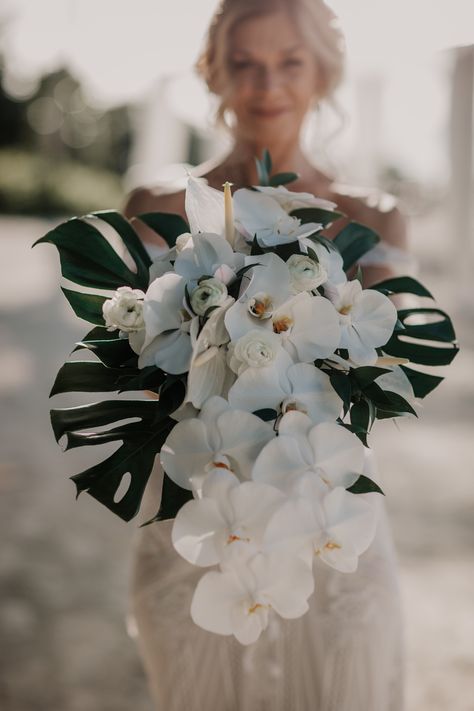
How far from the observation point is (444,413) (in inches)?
183

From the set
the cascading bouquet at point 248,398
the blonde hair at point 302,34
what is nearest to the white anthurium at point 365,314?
the cascading bouquet at point 248,398

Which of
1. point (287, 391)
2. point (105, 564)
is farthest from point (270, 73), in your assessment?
point (105, 564)

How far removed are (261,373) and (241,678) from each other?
0.77 m

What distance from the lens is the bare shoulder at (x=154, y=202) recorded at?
1.79m

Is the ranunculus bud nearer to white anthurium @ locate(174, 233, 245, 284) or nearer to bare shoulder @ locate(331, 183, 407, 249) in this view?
white anthurium @ locate(174, 233, 245, 284)

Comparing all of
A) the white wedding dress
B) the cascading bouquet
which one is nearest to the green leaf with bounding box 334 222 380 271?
the cascading bouquet

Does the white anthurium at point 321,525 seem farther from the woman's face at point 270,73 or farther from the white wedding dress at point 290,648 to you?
the woman's face at point 270,73

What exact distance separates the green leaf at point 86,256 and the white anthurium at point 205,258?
19 cm

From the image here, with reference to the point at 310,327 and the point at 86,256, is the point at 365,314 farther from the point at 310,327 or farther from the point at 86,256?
the point at 86,256

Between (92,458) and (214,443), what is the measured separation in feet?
10.3

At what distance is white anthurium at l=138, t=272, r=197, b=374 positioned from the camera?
906mm

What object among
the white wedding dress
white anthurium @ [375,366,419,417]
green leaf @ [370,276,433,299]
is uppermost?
green leaf @ [370,276,433,299]

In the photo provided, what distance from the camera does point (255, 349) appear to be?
2.81ft

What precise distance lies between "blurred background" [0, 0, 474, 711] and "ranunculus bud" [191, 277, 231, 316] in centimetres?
98
